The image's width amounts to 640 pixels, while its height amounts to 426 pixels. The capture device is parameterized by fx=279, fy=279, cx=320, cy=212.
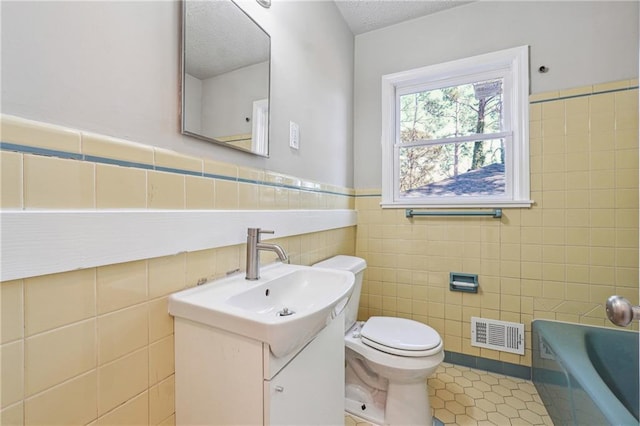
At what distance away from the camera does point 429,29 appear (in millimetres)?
1974

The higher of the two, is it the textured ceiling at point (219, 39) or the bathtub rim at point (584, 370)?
the textured ceiling at point (219, 39)

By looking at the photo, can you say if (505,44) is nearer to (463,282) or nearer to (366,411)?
(463,282)

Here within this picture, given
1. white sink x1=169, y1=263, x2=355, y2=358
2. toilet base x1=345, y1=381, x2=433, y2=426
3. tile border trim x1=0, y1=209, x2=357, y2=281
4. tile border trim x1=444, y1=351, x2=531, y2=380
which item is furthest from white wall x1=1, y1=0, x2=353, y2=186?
tile border trim x1=444, y1=351, x2=531, y2=380

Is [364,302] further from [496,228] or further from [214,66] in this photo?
[214,66]

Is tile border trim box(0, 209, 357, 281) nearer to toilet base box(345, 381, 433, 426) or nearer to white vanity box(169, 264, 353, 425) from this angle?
white vanity box(169, 264, 353, 425)

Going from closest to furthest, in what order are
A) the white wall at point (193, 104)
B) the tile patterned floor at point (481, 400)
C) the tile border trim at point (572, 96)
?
the white wall at point (193, 104)
the tile patterned floor at point (481, 400)
the tile border trim at point (572, 96)

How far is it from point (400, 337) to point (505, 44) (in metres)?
1.91

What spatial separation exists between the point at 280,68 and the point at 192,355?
1.24 metres

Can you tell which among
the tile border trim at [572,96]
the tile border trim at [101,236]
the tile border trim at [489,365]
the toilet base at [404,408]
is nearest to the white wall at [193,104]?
the tile border trim at [101,236]

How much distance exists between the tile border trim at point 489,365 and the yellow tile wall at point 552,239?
0.11 ft

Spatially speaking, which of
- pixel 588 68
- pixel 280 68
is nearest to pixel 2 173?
pixel 280 68

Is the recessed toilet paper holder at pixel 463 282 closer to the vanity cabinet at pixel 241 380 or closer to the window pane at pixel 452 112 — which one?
the window pane at pixel 452 112

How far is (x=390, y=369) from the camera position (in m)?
1.29

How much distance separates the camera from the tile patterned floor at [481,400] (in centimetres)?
139
